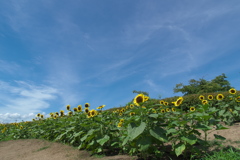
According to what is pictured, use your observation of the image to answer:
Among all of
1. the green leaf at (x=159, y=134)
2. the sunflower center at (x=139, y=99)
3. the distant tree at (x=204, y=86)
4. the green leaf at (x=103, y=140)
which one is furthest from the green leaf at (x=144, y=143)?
the distant tree at (x=204, y=86)

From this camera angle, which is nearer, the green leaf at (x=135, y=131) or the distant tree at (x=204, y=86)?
the green leaf at (x=135, y=131)

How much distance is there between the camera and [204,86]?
2069cm

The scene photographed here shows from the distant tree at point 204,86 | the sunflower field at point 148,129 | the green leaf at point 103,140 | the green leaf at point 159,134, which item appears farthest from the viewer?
the distant tree at point 204,86

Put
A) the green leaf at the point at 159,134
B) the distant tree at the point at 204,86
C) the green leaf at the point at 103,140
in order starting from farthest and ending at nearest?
1. the distant tree at the point at 204,86
2. the green leaf at the point at 103,140
3. the green leaf at the point at 159,134

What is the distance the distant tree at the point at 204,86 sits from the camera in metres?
20.3

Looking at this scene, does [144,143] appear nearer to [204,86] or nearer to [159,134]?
[159,134]

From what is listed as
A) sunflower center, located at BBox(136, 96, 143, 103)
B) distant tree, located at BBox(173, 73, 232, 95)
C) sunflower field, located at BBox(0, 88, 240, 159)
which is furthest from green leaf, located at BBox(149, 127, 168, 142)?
distant tree, located at BBox(173, 73, 232, 95)

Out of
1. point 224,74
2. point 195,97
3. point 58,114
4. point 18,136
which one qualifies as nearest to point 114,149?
point 58,114

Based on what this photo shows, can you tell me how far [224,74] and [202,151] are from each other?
74.1 feet

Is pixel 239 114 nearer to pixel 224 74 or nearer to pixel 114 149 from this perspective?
pixel 114 149

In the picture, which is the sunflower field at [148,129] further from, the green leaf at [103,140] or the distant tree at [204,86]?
the distant tree at [204,86]

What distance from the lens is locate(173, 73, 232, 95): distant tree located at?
66.7ft

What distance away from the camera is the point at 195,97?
10.7 metres

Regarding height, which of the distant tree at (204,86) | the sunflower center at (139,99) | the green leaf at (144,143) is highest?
the distant tree at (204,86)
